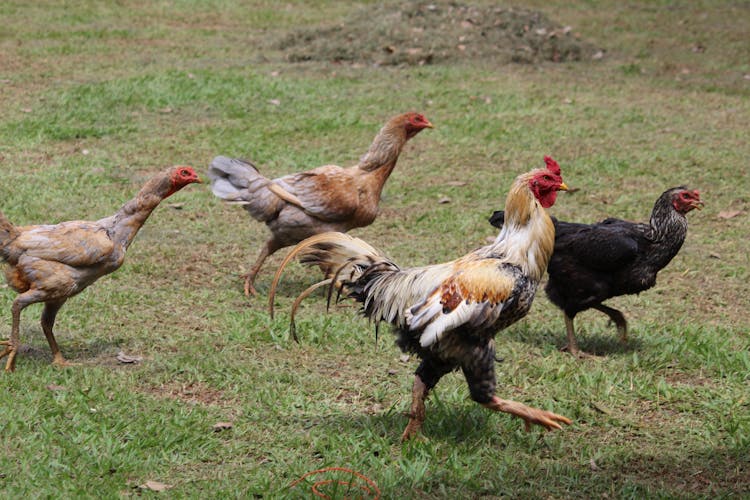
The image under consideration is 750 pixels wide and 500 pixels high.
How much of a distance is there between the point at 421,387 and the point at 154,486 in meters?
1.47

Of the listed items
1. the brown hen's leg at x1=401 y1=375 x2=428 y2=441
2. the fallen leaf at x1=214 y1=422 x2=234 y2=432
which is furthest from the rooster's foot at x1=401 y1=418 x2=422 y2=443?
the fallen leaf at x1=214 y1=422 x2=234 y2=432

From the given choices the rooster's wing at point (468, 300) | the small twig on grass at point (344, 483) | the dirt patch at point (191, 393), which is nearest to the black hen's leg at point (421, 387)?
the rooster's wing at point (468, 300)

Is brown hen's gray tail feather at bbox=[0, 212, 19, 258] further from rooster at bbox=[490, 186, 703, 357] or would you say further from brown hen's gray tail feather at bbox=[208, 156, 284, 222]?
rooster at bbox=[490, 186, 703, 357]

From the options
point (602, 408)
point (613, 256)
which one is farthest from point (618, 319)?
point (602, 408)

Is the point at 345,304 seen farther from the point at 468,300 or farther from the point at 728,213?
the point at 728,213

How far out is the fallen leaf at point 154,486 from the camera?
4496 millimetres

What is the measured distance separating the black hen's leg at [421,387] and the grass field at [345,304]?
112 mm

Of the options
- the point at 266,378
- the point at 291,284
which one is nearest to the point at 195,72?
the point at 291,284

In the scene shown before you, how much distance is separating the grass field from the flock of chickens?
38 centimetres

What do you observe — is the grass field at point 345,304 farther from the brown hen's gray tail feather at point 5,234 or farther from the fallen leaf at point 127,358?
the brown hen's gray tail feather at point 5,234

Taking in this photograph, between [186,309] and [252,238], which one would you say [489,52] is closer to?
[252,238]

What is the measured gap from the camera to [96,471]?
4.62 metres

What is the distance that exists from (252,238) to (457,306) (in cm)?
419

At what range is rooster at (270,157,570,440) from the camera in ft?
15.4
